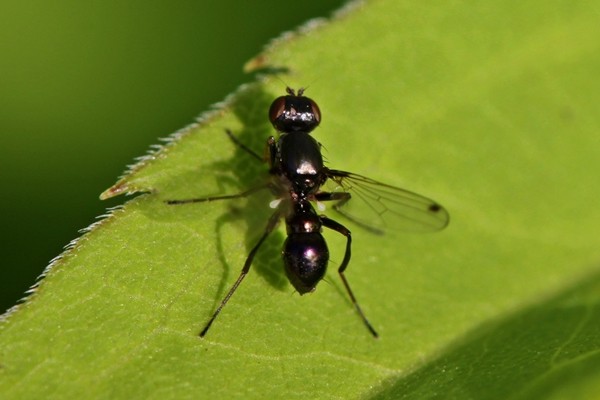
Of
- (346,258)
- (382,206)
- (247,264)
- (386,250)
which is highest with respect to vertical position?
(382,206)

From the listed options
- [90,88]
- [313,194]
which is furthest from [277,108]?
[90,88]

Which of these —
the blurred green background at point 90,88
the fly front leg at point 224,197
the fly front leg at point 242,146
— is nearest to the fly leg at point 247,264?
the fly front leg at point 224,197

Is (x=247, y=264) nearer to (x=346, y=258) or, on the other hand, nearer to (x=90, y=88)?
(x=346, y=258)

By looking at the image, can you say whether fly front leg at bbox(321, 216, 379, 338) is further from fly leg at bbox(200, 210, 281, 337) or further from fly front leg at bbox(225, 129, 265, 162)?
fly front leg at bbox(225, 129, 265, 162)

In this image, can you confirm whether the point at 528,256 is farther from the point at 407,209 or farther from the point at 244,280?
the point at 244,280

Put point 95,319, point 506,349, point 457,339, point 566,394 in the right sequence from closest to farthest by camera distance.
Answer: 1. point 566,394
2. point 95,319
3. point 506,349
4. point 457,339

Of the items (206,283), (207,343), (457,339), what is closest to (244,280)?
(206,283)

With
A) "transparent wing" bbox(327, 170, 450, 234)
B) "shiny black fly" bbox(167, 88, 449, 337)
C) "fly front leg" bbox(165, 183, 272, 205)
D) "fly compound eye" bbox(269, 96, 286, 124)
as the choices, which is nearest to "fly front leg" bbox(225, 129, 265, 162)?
"shiny black fly" bbox(167, 88, 449, 337)
